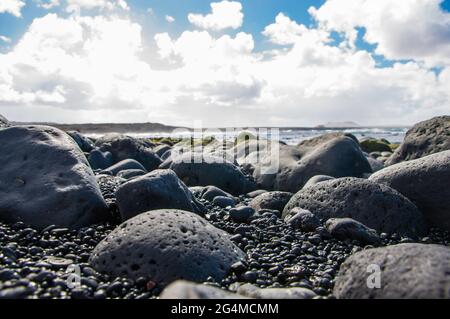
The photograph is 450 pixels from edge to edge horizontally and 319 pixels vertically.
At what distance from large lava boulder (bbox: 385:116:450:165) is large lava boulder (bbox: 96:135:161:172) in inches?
294

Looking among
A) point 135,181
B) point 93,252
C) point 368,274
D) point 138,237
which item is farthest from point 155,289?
point 135,181

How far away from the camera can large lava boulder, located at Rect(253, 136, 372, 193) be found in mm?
9867

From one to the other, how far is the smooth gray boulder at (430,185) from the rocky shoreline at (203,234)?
0.06 ft

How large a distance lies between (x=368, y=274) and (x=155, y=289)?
1966 mm

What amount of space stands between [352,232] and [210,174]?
4850 millimetres

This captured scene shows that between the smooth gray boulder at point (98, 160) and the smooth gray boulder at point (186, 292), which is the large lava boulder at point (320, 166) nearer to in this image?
the smooth gray boulder at point (98, 160)

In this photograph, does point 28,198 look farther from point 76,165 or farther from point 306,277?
point 306,277

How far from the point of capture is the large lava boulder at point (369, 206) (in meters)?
5.89

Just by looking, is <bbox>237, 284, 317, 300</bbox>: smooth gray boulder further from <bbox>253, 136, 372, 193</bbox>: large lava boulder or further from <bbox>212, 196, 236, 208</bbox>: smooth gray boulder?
<bbox>253, 136, 372, 193</bbox>: large lava boulder

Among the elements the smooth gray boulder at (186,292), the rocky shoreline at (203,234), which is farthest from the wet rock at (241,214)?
the smooth gray boulder at (186,292)

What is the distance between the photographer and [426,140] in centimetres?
913

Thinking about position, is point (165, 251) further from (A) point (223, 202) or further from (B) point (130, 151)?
(B) point (130, 151)

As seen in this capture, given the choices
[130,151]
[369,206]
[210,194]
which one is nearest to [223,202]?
[210,194]
